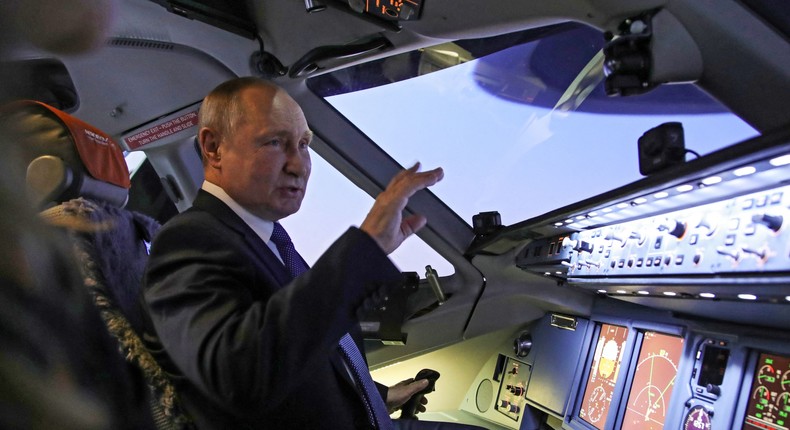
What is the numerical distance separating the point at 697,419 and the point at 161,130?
249 cm

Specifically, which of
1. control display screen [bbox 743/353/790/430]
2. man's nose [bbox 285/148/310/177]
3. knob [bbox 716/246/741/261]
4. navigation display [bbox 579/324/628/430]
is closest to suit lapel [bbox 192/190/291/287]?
man's nose [bbox 285/148/310/177]

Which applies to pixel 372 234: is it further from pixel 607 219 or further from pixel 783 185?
pixel 607 219

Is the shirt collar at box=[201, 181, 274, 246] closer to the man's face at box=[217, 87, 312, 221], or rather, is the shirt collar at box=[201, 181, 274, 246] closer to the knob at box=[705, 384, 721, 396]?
the man's face at box=[217, 87, 312, 221]

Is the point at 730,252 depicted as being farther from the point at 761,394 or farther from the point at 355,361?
the point at 355,361

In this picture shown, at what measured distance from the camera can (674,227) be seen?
1.91 meters

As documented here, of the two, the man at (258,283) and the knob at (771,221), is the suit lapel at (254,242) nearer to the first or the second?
the man at (258,283)

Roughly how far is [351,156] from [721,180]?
1.86 metres

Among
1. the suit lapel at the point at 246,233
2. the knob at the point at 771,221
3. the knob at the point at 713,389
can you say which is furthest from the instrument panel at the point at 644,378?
the suit lapel at the point at 246,233

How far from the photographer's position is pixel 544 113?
3.27 metres

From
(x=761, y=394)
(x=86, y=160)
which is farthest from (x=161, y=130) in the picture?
(x=761, y=394)

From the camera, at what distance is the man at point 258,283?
1.01m

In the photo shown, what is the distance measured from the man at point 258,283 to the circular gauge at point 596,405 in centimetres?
178

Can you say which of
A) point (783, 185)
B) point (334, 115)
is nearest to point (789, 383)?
point (783, 185)

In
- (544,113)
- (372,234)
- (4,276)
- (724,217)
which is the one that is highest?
(544,113)
